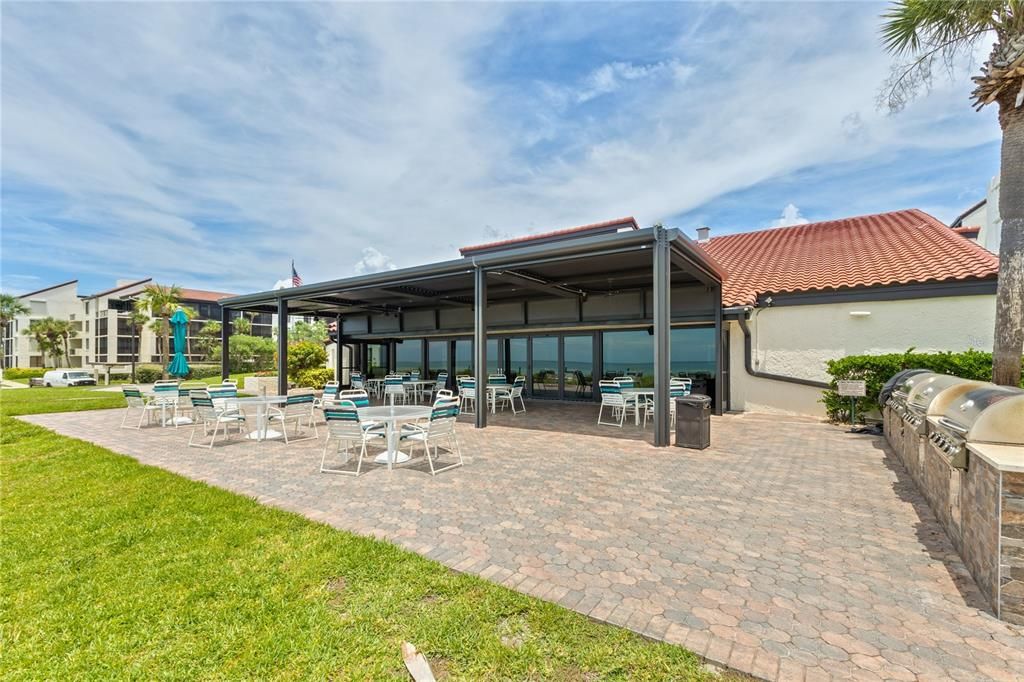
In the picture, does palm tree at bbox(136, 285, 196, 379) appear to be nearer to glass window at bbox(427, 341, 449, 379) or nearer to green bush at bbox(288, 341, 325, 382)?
green bush at bbox(288, 341, 325, 382)

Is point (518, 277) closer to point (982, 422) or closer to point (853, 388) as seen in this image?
point (853, 388)

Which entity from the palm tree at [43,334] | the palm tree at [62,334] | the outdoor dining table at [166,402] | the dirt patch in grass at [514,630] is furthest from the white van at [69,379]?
the dirt patch in grass at [514,630]

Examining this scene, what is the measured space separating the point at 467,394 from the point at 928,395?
9256 millimetres

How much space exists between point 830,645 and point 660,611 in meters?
0.87

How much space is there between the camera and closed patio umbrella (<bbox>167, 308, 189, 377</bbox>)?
1362 centimetres

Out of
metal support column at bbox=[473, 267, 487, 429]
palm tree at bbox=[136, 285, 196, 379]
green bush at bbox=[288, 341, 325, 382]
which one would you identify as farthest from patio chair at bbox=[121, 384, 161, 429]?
palm tree at bbox=[136, 285, 196, 379]

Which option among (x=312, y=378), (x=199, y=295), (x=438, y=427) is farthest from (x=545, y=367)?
(x=199, y=295)

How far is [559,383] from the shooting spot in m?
15.1

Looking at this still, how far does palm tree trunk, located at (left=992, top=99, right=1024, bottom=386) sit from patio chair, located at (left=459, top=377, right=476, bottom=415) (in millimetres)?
9767

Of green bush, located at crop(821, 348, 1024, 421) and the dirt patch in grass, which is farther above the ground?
green bush, located at crop(821, 348, 1024, 421)

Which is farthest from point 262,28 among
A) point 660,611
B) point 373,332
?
point 373,332

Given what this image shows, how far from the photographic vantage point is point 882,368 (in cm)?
916

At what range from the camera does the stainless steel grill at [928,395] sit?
4457 mm

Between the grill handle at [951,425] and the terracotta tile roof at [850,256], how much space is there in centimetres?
779
